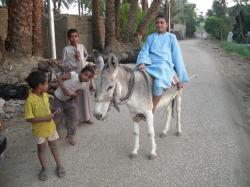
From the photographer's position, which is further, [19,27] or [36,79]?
[19,27]

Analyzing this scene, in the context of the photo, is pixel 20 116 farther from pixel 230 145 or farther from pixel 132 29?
pixel 132 29

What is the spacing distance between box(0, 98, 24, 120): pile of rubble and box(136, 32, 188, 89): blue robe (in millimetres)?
3713

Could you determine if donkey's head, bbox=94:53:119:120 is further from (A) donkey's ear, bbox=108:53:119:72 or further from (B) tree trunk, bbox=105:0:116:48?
(B) tree trunk, bbox=105:0:116:48

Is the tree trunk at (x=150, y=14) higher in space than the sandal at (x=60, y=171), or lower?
higher

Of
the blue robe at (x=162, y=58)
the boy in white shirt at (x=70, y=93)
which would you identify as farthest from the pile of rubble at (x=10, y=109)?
the blue robe at (x=162, y=58)

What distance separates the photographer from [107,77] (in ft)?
13.8

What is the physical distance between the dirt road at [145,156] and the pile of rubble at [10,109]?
0.57 meters

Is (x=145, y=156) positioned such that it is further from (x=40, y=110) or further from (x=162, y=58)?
(x=40, y=110)

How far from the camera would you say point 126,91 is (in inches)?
179

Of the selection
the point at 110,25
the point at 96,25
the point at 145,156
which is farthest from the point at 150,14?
the point at 145,156

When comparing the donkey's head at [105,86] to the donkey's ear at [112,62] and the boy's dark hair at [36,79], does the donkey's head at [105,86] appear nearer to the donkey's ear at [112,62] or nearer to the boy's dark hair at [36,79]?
the donkey's ear at [112,62]

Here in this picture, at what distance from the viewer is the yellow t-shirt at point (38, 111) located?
4.12 meters

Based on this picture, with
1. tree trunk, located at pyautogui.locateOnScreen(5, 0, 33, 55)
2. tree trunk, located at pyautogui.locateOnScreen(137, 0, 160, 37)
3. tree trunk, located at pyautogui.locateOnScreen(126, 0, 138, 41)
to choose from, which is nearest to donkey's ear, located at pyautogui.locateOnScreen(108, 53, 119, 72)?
tree trunk, located at pyautogui.locateOnScreen(5, 0, 33, 55)

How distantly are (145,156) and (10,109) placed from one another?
155 inches
